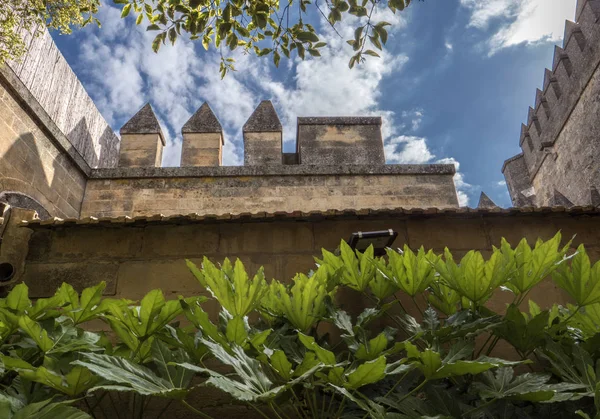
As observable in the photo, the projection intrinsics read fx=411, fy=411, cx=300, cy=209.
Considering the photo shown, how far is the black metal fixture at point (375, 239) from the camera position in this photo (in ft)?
11.6

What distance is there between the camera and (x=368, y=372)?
1727 mm

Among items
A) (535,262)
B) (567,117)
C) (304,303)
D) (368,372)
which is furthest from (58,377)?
(567,117)

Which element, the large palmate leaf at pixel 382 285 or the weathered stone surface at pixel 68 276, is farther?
the weathered stone surface at pixel 68 276

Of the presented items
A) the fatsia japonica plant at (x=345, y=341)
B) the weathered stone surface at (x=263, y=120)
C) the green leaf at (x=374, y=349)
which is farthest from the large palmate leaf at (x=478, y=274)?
the weathered stone surface at (x=263, y=120)

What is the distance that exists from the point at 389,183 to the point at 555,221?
3205 millimetres

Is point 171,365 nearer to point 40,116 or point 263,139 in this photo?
point 40,116

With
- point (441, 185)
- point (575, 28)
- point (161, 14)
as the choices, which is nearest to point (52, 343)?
point (161, 14)

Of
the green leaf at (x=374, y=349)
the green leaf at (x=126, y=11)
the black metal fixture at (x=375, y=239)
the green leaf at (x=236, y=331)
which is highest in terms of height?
the green leaf at (x=126, y=11)

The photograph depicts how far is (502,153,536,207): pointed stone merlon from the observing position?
14.7 m

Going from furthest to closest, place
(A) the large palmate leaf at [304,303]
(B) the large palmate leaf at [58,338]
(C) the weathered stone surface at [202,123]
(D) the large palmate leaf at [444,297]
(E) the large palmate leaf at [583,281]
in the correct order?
(C) the weathered stone surface at [202,123] < (D) the large palmate leaf at [444,297] < (A) the large palmate leaf at [304,303] < (E) the large palmate leaf at [583,281] < (B) the large palmate leaf at [58,338]

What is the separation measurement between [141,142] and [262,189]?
2.42 metres

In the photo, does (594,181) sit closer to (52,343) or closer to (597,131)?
(597,131)

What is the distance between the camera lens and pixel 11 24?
17.1 feet

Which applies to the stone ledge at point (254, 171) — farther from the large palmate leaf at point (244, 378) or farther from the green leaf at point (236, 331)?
the large palmate leaf at point (244, 378)
